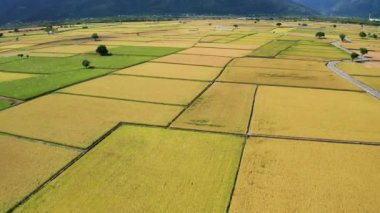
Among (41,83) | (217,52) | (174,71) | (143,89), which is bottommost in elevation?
(143,89)

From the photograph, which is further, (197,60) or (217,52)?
(217,52)

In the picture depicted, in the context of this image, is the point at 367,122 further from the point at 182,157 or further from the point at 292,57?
the point at 292,57

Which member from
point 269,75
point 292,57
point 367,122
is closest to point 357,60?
point 292,57

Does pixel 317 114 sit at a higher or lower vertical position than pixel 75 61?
lower

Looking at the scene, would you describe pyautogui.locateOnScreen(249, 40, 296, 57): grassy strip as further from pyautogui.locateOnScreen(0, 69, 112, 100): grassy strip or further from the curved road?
pyautogui.locateOnScreen(0, 69, 112, 100): grassy strip

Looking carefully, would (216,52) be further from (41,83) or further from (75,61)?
(41,83)

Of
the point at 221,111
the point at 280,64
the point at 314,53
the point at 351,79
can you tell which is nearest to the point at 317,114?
the point at 221,111
